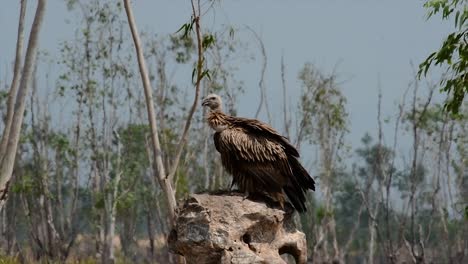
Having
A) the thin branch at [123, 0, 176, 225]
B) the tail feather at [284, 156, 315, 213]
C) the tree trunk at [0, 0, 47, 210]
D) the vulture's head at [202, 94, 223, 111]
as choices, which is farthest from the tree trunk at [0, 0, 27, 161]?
the tail feather at [284, 156, 315, 213]

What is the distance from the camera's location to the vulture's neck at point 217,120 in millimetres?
7094

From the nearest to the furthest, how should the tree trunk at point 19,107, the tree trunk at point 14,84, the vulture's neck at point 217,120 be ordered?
the vulture's neck at point 217,120 < the tree trunk at point 19,107 < the tree trunk at point 14,84

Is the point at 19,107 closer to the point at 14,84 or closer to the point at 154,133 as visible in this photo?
the point at 14,84

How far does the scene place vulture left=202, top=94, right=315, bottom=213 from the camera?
6.98m

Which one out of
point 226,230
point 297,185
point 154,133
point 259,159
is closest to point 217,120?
point 259,159

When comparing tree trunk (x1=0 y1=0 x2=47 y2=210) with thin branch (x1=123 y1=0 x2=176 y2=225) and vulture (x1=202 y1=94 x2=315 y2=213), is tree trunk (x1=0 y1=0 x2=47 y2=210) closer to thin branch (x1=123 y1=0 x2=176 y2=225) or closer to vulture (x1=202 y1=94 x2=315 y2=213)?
thin branch (x1=123 y1=0 x2=176 y2=225)

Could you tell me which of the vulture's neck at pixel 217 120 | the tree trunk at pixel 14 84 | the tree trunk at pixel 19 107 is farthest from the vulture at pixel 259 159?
the tree trunk at pixel 14 84

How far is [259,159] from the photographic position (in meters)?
6.98

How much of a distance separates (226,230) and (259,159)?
0.69m

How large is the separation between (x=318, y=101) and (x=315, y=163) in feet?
5.22

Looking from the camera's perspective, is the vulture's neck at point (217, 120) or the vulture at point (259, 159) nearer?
the vulture at point (259, 159)

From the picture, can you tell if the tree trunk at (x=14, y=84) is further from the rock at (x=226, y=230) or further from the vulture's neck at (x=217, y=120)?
the rock at (x=226, y=230)

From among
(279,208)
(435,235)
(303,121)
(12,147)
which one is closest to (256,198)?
(279,208)

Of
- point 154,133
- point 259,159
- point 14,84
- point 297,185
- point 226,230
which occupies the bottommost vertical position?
point 226,230
